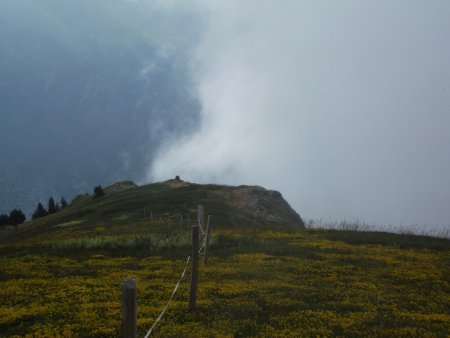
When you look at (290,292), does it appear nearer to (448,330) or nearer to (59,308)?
(448,330)

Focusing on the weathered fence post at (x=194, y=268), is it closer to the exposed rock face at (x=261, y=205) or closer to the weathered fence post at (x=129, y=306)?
the weathered fence post at (x=129, y=306)

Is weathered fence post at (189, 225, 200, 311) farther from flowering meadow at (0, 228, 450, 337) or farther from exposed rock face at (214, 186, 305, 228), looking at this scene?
exposed rock face at (214, 186, 305, 228)

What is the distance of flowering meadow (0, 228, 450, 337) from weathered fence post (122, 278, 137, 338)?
24.6 feet

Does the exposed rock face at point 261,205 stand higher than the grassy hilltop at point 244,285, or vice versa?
the exposed rock face at point 261,205

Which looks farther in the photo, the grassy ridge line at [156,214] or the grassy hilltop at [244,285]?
the grassy ridge line at [156,214]

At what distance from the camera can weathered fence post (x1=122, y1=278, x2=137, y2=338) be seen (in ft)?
33.9

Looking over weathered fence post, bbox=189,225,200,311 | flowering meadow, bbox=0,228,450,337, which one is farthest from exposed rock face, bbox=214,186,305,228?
weathered fence post, bbox=189,225,200,311

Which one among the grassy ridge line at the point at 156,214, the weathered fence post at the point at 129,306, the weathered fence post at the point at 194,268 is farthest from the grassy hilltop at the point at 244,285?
the grassy ridge line at the point at 156,214

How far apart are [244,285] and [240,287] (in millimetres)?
548

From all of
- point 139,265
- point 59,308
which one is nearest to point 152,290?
point 59,308

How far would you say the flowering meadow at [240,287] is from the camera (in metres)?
19.1

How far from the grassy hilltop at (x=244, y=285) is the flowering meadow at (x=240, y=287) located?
65mm

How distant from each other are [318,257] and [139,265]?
12.5 meters

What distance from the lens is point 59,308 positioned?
21641mm
